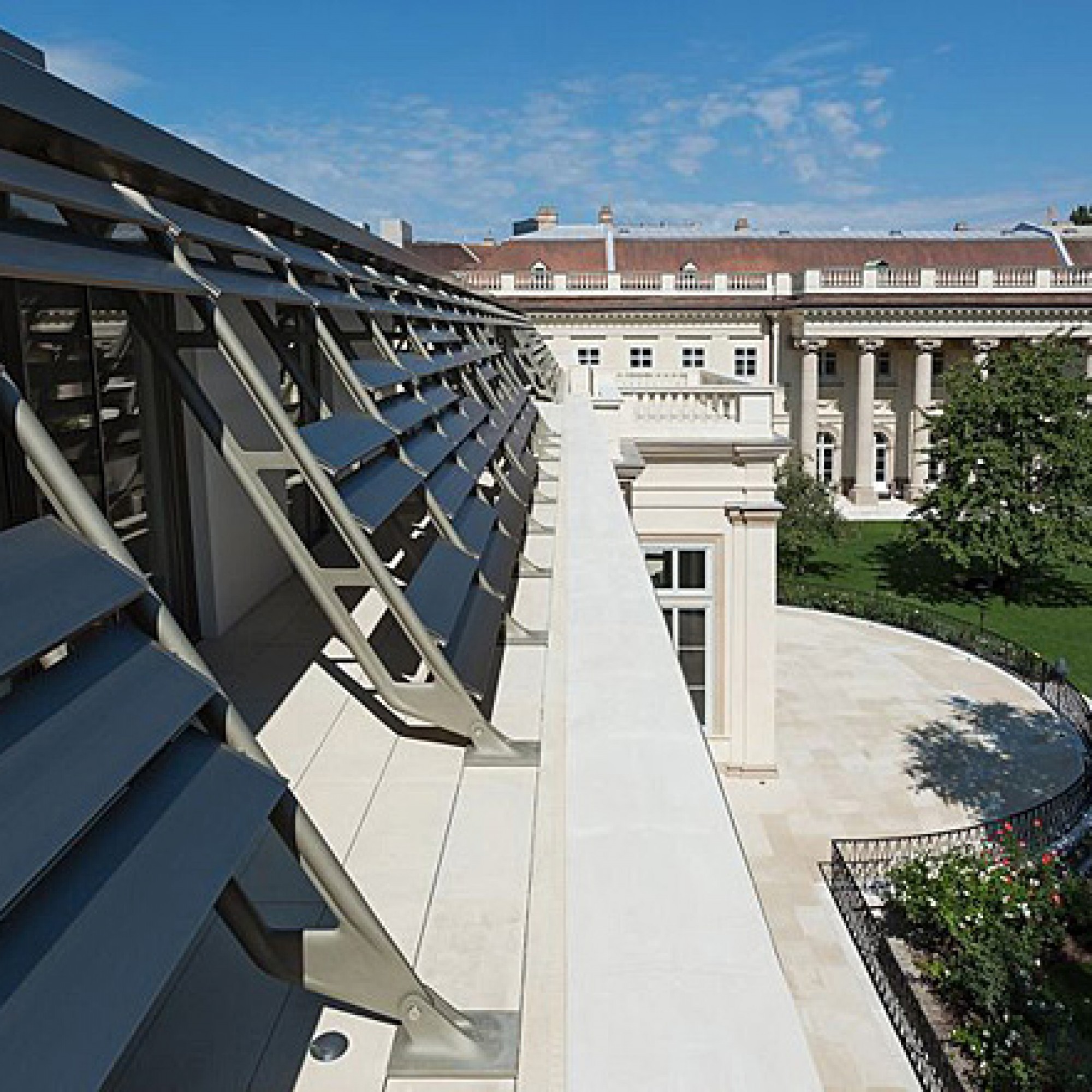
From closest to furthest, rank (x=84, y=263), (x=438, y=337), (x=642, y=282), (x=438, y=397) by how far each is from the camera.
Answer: (x=84, y=263)
(x=438, y=397)
(x=438, y=337)
(x=642, y=282)

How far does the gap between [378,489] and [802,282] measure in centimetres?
5285

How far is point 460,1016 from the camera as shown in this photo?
2.48 meters

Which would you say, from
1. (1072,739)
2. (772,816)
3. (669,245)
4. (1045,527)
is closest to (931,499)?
(1045,527)

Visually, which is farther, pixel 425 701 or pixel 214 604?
pixel 214 604

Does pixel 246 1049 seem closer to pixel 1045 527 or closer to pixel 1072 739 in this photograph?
pixel 1072 739

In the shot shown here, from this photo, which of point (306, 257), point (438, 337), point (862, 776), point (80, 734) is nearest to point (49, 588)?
point (80, 734)

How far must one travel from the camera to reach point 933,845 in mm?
17047

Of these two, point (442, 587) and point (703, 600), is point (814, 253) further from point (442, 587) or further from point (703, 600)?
point (442, 587)

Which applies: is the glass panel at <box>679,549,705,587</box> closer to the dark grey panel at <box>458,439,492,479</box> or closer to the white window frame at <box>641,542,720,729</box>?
the white window frame at <box>641,542,720,729</box>

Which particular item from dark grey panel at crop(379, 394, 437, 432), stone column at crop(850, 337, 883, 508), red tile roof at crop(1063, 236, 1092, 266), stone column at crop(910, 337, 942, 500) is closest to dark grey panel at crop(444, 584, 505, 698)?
dark grey panel at crop(379, 394, 437, 432)

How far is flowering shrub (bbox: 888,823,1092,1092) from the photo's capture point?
1141 centimetres

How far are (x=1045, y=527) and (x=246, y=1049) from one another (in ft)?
116

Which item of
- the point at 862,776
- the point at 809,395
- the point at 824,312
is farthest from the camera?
the point at 809,395

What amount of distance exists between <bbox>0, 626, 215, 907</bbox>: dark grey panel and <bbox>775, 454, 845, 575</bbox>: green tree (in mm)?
35241
